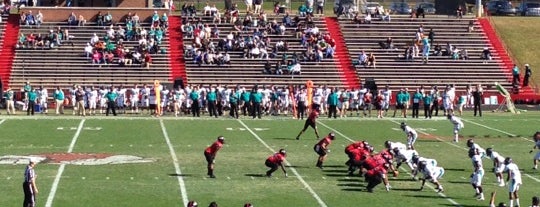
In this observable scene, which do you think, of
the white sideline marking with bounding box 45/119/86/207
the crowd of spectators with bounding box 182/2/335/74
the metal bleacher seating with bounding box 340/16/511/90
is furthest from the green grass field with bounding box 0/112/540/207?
the crowd of spectators with bounding box 182/2/335/74

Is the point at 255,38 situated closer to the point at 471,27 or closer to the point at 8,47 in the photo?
the point at 8,47

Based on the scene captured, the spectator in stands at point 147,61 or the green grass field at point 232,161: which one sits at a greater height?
the spectator in stands at point 147,61

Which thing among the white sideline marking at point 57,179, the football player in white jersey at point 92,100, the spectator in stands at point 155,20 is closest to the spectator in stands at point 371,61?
the spectator in stands at point 155,20

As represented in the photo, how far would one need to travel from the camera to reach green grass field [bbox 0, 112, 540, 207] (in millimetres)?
23516

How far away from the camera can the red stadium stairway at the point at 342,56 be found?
169 feet

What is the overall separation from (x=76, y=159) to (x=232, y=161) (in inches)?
141

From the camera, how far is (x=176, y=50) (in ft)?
174

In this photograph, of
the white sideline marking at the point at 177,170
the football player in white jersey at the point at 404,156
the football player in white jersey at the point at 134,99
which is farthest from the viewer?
the football player in white jersey at the point at 134,99

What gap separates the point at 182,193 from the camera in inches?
940

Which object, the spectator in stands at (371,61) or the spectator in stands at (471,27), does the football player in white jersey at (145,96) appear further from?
the spectator in stands at (471,27)

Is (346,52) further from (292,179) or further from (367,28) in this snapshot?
(292,179)

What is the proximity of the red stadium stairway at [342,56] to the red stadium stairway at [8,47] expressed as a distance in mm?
13408

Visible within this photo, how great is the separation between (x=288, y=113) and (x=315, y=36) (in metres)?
8.41

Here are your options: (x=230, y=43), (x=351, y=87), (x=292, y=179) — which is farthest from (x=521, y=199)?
(x=230, y=43)
